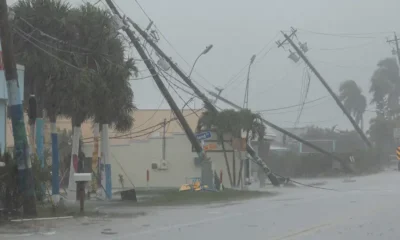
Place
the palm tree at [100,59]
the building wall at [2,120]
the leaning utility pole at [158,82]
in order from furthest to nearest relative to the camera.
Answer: the leaning utility pole at [158,82] < the palm tree at [100,59] < the building wall at [2,120]

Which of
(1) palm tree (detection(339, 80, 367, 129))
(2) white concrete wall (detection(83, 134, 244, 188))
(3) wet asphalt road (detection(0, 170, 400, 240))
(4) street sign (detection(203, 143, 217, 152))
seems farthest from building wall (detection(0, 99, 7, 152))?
(1) palm tree (detection(339, 80, 367, 129))

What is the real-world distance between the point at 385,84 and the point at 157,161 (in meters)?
55.2

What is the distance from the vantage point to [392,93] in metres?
87.0

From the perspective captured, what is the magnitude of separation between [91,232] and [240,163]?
21085 mm

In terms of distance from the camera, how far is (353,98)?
85562mm

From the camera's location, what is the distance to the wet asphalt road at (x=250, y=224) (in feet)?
41.5

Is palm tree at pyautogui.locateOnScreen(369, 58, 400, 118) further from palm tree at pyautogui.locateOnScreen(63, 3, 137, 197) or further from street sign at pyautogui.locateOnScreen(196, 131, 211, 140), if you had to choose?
palm tree at pyautogui.locateOnScreen(63, 3, 137, 197)

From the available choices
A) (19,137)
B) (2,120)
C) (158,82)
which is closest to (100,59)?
(2,120)

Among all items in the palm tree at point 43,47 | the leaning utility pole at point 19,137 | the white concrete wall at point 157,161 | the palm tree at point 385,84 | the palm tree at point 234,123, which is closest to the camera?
the leaning utility pole at point 19,137

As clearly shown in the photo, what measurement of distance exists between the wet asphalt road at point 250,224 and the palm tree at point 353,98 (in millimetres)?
66381

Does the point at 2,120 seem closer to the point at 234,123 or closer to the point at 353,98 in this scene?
the point at 234,123

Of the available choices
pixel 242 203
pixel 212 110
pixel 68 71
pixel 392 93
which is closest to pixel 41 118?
pixel 68 71

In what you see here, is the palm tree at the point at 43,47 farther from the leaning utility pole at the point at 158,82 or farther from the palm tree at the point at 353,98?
the palm tree at the point at 353,98

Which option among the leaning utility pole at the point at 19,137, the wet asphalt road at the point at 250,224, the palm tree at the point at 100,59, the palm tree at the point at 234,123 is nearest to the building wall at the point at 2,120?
the palm tree at the point at 100,59
